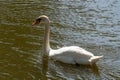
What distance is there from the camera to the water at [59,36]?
1066 cm

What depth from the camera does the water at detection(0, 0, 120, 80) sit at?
1066 cm

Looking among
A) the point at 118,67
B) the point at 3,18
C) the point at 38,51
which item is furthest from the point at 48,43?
the point at 3,18

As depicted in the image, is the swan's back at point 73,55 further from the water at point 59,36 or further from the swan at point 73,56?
the water at point 59,36

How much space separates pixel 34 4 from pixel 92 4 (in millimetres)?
2601

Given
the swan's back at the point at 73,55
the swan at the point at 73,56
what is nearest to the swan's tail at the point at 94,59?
the swan at the point at 73,56

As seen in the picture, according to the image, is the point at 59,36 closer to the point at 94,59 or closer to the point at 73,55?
the point at 73,55

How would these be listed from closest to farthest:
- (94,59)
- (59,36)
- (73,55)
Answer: (94,59) < (73,55) < (59,36)

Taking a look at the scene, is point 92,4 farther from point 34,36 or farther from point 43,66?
point 43,66

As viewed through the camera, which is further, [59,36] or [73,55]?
[59,36]

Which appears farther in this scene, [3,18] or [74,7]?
[74,7]

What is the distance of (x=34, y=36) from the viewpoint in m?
13.4

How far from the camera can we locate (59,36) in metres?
13.4

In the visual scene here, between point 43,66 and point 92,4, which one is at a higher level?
point 92,4

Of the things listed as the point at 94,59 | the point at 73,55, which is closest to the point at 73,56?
the point at 73,55
